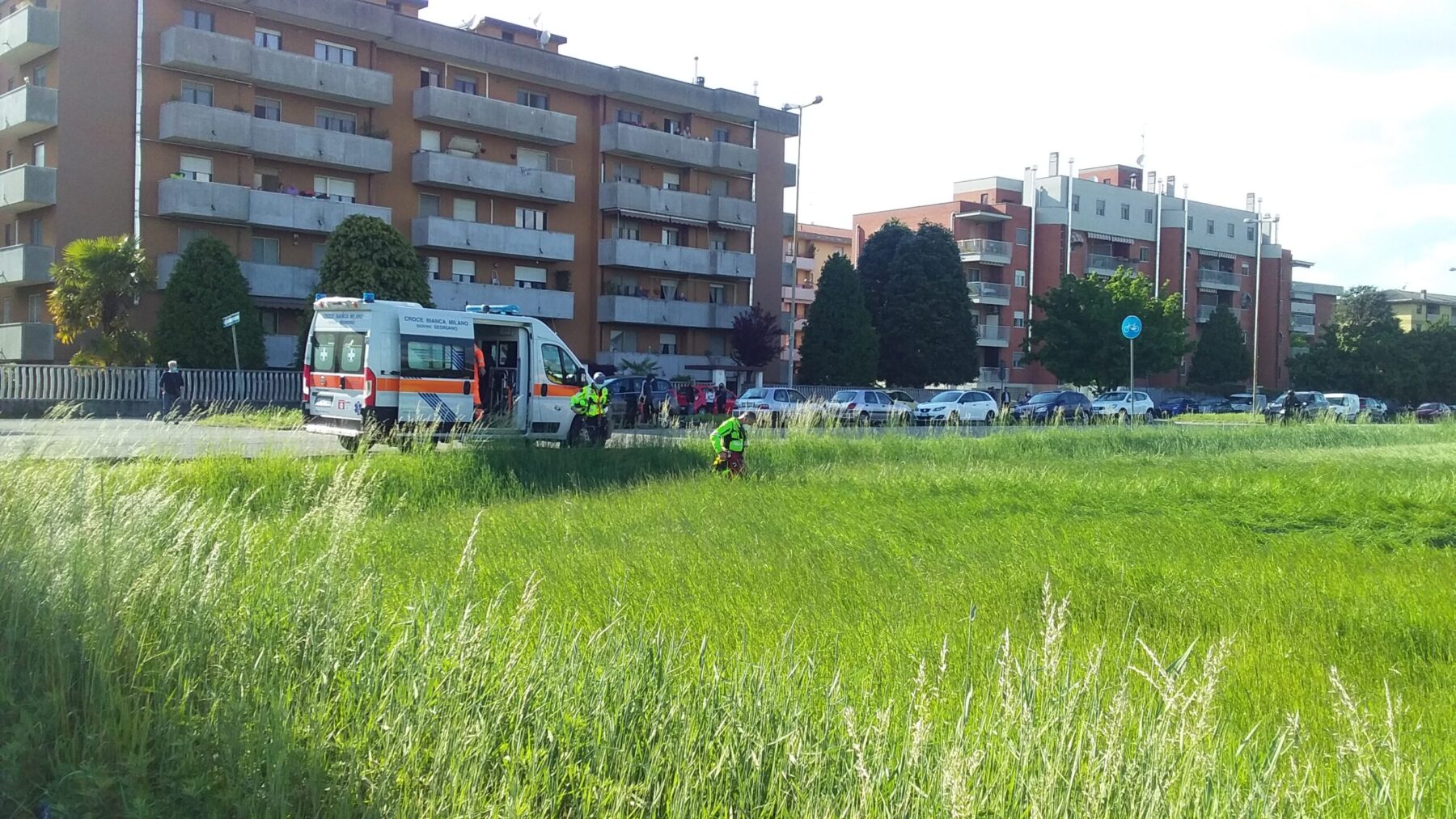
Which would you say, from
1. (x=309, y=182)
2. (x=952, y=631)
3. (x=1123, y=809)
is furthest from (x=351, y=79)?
(x=1123, y=809)

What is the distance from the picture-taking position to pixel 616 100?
54.0m

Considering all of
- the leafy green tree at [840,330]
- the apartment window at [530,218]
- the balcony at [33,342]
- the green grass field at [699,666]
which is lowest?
the green grass field at [699,666]

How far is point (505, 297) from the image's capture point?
160ft

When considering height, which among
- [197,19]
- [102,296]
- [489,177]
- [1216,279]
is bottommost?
[102,296]

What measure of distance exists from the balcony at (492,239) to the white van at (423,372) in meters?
25.5

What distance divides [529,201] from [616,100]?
22.6 feet

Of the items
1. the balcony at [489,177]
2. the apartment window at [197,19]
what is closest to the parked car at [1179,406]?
the balcony at [489,177]

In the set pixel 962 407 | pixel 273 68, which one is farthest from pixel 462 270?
pixel 962 407

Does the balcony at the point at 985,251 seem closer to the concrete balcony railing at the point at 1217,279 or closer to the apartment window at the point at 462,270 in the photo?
the concrete balcony railing at the point at 1217,279

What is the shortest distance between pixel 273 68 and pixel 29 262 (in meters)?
10.4

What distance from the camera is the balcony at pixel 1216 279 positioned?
88.2 meters

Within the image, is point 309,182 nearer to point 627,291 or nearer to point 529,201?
point 529,201

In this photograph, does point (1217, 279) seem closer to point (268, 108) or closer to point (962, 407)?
point (962, 407)

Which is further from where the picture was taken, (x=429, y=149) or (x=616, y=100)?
(x=616, y=100)
